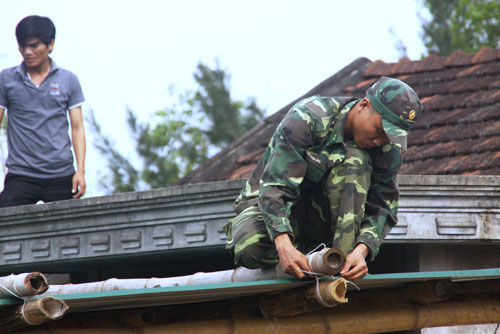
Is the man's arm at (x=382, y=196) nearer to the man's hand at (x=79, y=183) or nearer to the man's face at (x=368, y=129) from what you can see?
the man's face at (x=368, y=129)

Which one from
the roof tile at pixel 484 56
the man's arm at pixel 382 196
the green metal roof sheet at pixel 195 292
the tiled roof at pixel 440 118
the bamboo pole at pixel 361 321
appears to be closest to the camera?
the green metal roof sheet at pixel 195 292

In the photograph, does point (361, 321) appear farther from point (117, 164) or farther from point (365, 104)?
point (117, 164)

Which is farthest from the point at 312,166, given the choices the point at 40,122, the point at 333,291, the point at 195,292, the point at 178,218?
the point at 40,122

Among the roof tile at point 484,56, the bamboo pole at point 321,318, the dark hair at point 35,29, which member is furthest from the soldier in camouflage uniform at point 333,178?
the roof tile at point 484,56

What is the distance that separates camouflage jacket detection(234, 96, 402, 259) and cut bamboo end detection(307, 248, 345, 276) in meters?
0.28

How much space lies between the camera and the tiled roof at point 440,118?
23.0 feet

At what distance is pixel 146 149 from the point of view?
27.6 m

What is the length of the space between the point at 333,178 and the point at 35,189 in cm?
280

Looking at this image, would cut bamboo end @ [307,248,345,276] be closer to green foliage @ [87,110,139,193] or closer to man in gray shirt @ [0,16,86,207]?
man in gray shirt @ [0,16,86,207]

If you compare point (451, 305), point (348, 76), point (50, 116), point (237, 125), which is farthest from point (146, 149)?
point (451, 305)

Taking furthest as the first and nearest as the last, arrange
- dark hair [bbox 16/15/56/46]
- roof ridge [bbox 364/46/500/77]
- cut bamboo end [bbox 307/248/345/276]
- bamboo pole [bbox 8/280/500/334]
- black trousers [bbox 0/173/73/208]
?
roof ridge [bbox 364/46/500/77], dark hair [bbox 16/15/56/46], black trousers [bbox 0/173/73/208], bamboo pole [bbox 8/280/500/334], cut bamboo end [bbox 307/248/345/276]

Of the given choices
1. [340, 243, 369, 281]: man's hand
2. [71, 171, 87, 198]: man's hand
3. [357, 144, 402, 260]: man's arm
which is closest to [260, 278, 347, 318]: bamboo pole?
[340, 243, 369, 281]: man's hand

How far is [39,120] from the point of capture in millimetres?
6367

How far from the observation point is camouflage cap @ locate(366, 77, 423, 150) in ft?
13.1
